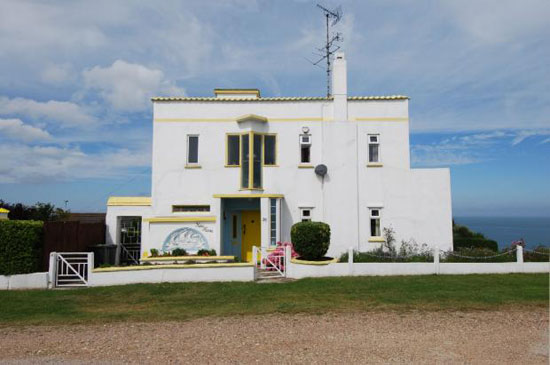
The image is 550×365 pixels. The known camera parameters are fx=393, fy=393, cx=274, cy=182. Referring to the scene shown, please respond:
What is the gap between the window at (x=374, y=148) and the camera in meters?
16.9

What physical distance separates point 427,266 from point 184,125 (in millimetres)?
11162

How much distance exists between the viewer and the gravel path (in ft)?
20.1

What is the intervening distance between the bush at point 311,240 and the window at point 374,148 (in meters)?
4.69

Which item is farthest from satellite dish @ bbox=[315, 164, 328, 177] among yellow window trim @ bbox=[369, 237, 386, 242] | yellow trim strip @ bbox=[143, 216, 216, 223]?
yellow trim strip @ bbox=[143, 216, 216, 223]

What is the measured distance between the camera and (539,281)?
476 inches

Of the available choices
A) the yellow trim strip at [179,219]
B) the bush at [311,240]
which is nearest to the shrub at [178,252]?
the yellow trim strip at [179,219]

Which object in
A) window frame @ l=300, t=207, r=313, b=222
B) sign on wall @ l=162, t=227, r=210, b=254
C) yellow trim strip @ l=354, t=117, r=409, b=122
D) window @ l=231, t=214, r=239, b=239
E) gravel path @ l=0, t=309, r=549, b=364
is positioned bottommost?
gravel path @ l=0, t=309, r=549, b=364

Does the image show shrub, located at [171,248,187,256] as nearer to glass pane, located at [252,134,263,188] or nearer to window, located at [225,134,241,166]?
glass pane, located at [252,134,263,188]

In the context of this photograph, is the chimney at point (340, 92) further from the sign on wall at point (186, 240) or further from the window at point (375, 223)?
the sign on wall at point (186, 240)

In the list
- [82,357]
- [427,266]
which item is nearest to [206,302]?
[82,357]

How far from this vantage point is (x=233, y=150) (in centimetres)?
1686

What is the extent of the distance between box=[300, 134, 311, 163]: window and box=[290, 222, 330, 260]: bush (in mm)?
3950

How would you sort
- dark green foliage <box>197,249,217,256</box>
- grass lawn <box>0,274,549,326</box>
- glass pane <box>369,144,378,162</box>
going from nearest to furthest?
grass lawn <box>0,274,549,326</box> < dark green foliage <box>197,249,217,256</box> < glass pane <box>369,144,378,162</box>

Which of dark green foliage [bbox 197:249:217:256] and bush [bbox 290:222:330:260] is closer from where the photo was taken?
bush [bbox 290:222:330:260]
